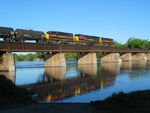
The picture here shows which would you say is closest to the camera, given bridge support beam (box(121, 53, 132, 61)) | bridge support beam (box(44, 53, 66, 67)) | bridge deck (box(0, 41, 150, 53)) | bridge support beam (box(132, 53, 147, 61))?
bridge deck (box(0, 41, 150, 53))

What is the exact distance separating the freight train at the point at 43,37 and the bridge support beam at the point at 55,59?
4.57 meters

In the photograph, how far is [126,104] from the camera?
1090 cm

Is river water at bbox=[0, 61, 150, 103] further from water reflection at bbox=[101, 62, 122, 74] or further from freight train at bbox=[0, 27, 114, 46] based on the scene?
freight train at bbox=[0, 27, 114, 46]

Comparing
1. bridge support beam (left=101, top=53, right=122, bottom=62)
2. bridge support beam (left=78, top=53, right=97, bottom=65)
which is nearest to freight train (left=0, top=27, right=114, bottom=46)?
bridge support beam (left=78, top=53, right=97, bottom=65)

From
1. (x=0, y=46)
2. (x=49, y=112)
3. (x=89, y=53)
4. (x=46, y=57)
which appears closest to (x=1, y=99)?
(x=49, y=112)

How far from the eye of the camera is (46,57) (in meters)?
67.5

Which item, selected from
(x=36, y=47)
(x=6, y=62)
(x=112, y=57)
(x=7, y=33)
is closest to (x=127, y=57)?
(x=112, y=57)

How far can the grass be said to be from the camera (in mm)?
10070

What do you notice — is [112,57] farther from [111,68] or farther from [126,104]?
[126,104]

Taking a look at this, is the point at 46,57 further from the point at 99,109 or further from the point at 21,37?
the point at 99,109

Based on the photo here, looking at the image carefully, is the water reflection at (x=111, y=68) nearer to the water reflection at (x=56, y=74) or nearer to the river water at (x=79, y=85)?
the river water at (x=79, y=85)

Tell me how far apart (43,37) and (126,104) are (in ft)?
176

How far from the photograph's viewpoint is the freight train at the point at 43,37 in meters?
53.5

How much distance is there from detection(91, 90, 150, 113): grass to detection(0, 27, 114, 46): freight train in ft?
146
